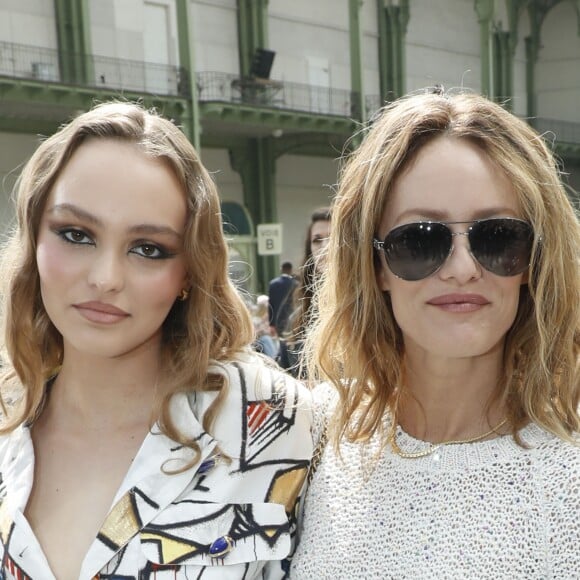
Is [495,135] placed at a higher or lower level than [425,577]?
higher

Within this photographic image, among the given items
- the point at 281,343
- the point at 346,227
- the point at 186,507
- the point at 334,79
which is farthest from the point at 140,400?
the point at 334,79

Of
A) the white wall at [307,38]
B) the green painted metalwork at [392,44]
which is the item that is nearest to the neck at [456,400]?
the white wall at [307,38]

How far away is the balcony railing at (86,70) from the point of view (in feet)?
42.0

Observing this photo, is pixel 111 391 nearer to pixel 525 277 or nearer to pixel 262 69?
pixel 525 277

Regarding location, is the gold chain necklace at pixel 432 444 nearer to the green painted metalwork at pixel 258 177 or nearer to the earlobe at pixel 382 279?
the earlobe at pixel 382 279

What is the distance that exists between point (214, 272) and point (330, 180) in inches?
686

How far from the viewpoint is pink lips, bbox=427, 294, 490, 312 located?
5.24 ft

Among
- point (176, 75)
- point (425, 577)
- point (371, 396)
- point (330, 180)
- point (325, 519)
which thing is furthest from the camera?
point (330, 180)

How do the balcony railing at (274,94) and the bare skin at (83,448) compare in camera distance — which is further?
the balcony railing at (274,94)

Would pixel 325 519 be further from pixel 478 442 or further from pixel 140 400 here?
pixel 140 400

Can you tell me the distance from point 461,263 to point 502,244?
94mm

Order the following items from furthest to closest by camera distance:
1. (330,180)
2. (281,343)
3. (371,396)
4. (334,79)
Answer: (330,180) < (334,79) < (281,343) < (371,396)

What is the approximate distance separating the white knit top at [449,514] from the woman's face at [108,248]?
0.65 m

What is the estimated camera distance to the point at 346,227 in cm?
185
